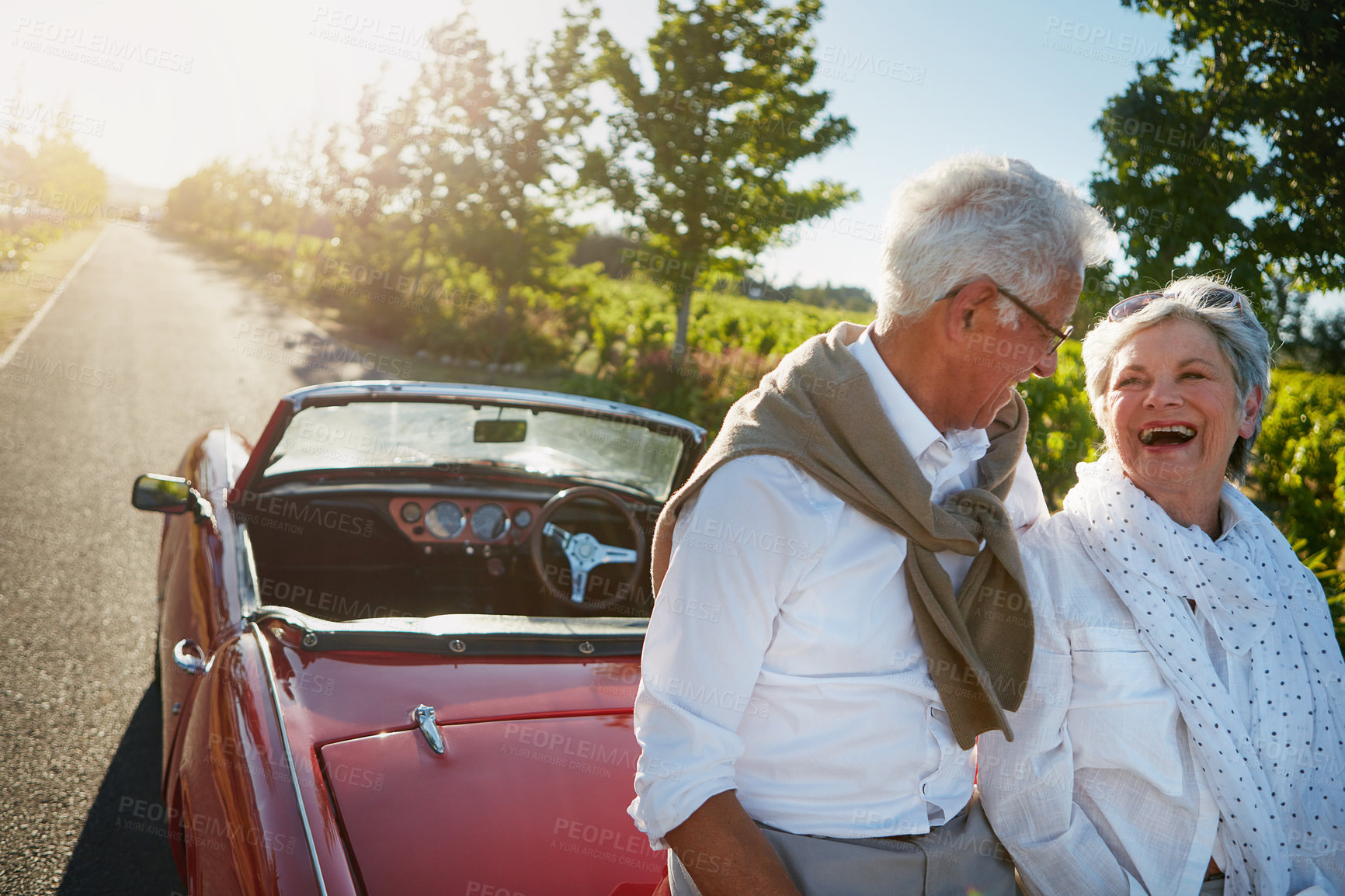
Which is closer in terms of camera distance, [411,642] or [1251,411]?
[1251,411]

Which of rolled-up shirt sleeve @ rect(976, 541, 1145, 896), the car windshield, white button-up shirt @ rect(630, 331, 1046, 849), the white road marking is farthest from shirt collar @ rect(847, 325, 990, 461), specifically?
the white road marking

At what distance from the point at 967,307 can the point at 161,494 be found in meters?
2.64

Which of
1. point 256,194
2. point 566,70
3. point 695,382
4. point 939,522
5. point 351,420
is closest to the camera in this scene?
point 939,522

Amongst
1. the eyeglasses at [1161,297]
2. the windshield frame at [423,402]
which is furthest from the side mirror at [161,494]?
the eyeglasses at [1161,297]

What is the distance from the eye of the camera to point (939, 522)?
59.2 inches

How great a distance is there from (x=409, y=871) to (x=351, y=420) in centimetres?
202

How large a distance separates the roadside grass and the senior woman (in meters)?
14.0

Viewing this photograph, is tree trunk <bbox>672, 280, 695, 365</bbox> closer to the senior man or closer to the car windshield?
the car windshield

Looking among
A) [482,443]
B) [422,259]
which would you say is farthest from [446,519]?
[422,259]

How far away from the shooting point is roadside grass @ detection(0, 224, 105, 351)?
14102 millimetres

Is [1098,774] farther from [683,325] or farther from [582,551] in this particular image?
[683,325]

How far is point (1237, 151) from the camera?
569 centimetres

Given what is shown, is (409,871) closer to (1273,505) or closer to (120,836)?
(120,836)

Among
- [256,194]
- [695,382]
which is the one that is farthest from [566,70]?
[256,194]
